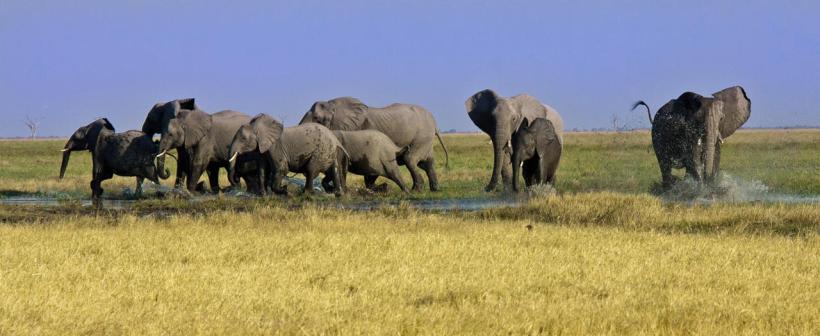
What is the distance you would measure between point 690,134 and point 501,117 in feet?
12.6

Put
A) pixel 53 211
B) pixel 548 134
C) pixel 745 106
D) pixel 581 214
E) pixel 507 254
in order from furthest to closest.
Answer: pixel 745 106
pixel 548 134
pixel 53 211
pixel 581 214
pixel 507 254

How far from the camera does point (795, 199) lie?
20.1 m

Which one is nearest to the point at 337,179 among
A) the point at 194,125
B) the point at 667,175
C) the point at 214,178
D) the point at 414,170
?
the point at 414,170

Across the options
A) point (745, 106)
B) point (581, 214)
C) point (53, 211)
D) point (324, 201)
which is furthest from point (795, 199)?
point (53, 211)

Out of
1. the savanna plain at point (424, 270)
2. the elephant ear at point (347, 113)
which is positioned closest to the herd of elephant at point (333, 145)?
the elephant ear at point (347, 113)

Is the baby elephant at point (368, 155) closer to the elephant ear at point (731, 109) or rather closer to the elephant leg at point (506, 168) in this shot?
the elephant leg at point (506, 168)

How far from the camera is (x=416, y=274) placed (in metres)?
10.4

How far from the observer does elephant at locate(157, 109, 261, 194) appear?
74.8ft

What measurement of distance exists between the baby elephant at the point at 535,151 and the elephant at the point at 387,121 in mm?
3713

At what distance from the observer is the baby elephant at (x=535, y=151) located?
21.2m

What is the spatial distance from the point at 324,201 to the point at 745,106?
8244 mm

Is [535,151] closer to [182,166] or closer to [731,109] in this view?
[731,109]

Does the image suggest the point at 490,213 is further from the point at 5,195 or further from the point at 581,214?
the point at 5,195

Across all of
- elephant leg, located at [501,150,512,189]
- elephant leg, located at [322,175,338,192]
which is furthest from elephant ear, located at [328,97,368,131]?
elephant leg, located at [501,150,512,189]
